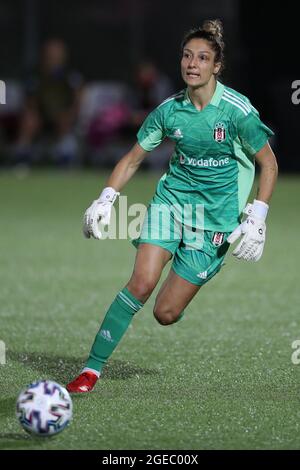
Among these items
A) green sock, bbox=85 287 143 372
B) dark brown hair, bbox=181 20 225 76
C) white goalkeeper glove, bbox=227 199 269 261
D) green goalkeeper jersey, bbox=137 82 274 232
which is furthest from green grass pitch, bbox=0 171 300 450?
dark brown hair, bbox=181 20 225 76

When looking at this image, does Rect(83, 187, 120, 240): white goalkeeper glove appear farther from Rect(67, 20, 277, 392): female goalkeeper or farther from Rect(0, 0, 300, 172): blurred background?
Rect(0, 0, 300, 172): blurred background

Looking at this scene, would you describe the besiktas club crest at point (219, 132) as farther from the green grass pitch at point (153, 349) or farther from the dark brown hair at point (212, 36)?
A: the green grass pitch at point (153, 349)

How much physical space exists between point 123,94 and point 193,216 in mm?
13587

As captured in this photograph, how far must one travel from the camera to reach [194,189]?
616cm

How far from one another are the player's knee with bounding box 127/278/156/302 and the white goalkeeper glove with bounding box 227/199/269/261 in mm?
441

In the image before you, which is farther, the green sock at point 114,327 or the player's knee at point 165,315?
the player's knee at point 165,315

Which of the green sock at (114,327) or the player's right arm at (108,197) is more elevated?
the player's right arm at (108,197)

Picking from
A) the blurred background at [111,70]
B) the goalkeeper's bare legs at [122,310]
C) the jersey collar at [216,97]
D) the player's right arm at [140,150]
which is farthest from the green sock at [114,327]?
the blurred background at [111,70]

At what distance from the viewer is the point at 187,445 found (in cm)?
492

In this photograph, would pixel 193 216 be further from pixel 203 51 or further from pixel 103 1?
pixel 103 1

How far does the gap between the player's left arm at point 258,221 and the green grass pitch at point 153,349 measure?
0.70 metres

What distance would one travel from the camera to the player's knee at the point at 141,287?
5.93 metres

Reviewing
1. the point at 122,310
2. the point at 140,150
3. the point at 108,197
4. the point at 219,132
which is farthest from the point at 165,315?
the point at 219,132
